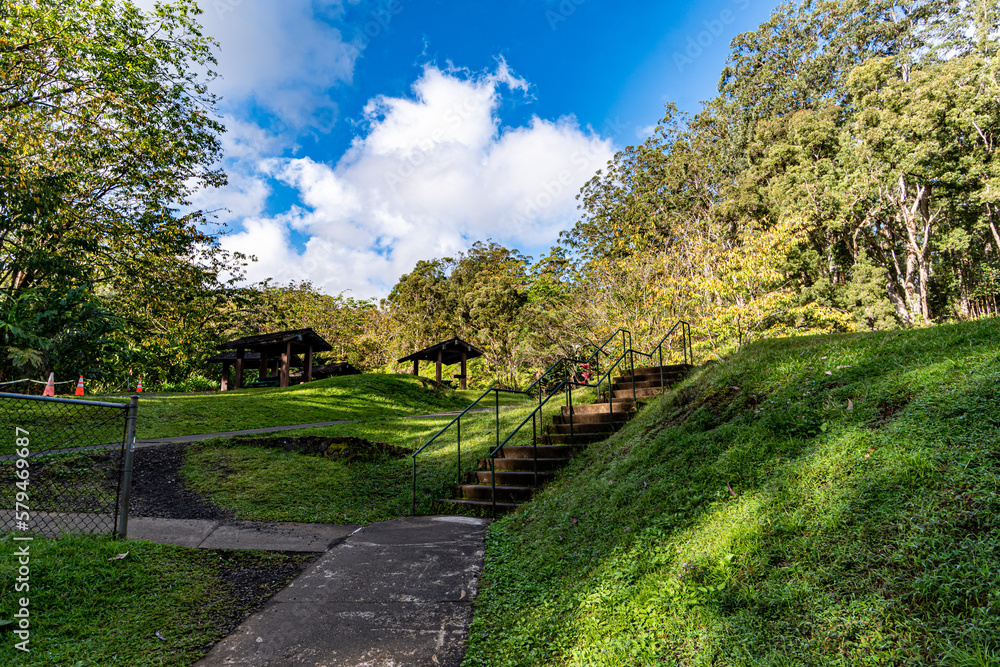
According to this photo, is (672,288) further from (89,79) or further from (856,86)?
(856,86)

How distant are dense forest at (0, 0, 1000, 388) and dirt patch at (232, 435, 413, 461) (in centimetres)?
424

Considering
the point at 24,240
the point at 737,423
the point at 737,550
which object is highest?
the point at 24,240

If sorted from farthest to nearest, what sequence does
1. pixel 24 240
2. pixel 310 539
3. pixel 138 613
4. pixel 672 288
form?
pixel 672 288
pixel 24 240
pixel 310 539
pixel 138 613

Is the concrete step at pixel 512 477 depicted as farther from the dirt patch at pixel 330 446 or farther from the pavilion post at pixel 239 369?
the pavilion post at pixel 239 369

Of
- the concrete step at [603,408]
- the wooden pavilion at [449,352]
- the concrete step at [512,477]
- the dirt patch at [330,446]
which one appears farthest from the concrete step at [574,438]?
the wooden pavilion at [449,352]

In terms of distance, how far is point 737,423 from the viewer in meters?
4.38

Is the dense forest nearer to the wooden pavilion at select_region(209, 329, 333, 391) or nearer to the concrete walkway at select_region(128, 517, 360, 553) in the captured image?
the wooden pavilion at select_region(209, 329, 333, 391)

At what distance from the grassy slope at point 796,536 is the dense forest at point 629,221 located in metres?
8.03

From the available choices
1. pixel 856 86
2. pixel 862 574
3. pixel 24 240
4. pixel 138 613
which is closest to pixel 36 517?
pixel 138 613

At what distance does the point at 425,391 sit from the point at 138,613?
1911cm

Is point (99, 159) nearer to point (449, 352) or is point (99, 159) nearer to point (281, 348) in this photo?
point (281, 348)

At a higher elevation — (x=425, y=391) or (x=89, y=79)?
(x=89, y=79)

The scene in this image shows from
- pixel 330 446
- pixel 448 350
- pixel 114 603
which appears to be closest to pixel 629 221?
pixel 448 350

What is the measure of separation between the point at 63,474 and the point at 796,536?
9.20m
